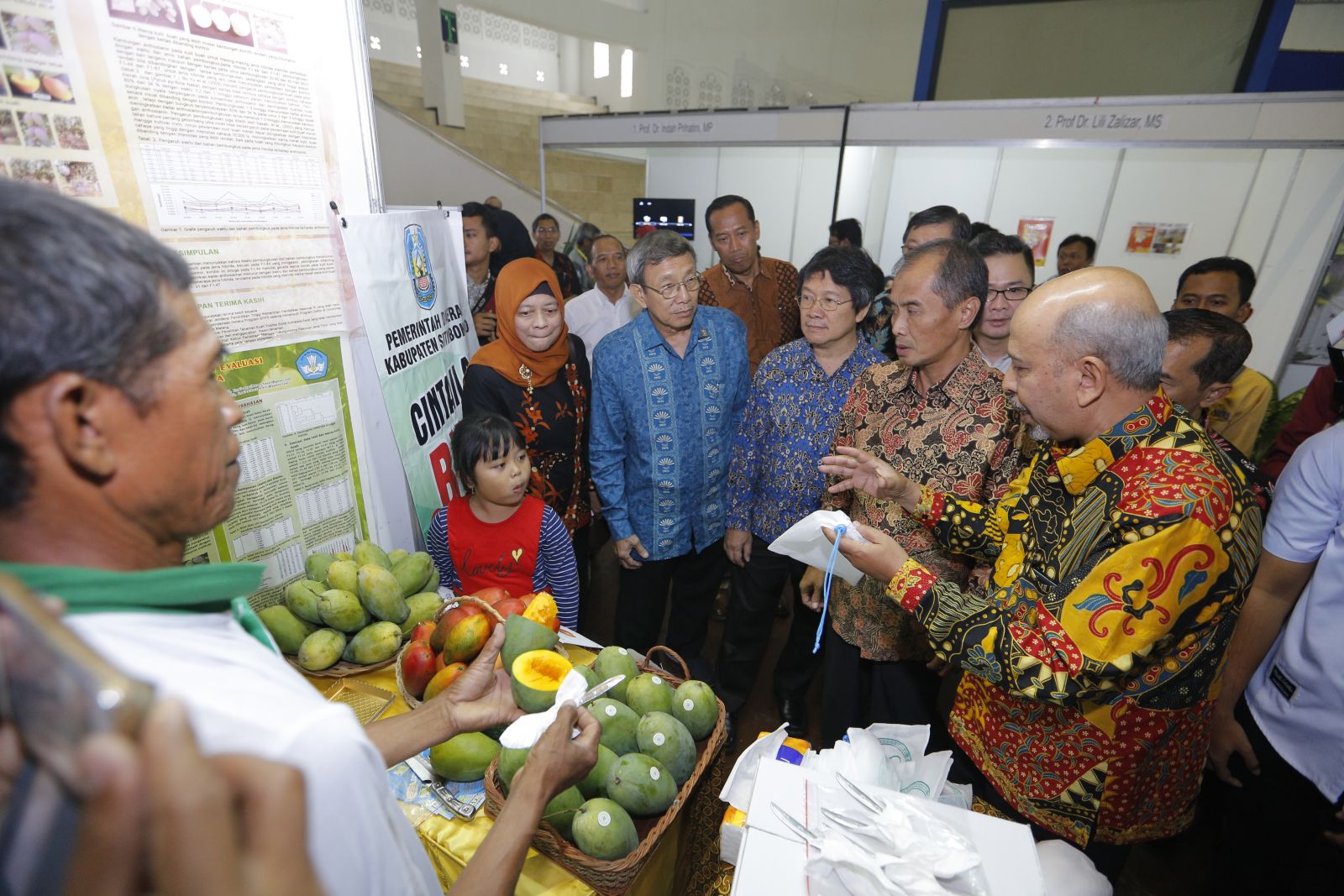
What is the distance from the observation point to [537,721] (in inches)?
46.3

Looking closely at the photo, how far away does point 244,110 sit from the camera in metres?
1.50

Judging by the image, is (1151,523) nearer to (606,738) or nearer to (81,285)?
(606,738)

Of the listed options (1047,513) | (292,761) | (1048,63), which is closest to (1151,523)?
(1047,513)

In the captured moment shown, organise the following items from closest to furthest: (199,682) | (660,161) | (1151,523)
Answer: (199,682)
(1151,523)
(660,161)

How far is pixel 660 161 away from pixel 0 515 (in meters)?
8.98

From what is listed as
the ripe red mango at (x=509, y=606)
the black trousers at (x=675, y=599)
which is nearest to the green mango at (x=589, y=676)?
the ripe red mango at (x=509, y=606)

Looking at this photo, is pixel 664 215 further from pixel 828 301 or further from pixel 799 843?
pixel 799 843

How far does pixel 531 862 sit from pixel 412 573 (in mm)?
888

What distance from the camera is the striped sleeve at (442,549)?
2.12 m

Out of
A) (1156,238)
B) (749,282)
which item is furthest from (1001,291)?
(1156,238)

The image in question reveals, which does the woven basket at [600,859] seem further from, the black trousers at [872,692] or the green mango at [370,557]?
the black trousers at [872,692]

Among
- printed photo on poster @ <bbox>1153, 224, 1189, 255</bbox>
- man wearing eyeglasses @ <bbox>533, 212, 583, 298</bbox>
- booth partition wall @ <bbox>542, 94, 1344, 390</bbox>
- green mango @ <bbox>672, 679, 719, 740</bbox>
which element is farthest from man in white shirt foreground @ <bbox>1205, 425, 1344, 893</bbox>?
printed photo on poster @ <bbox>1153, 224, 1189, 255</bbox>

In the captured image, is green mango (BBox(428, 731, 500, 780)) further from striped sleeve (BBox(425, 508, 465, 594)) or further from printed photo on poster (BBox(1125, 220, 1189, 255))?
printed photo on poster (BBox(1125, 220, 1189, 255))

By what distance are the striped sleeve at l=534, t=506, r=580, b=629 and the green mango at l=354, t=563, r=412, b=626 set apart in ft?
1.84
